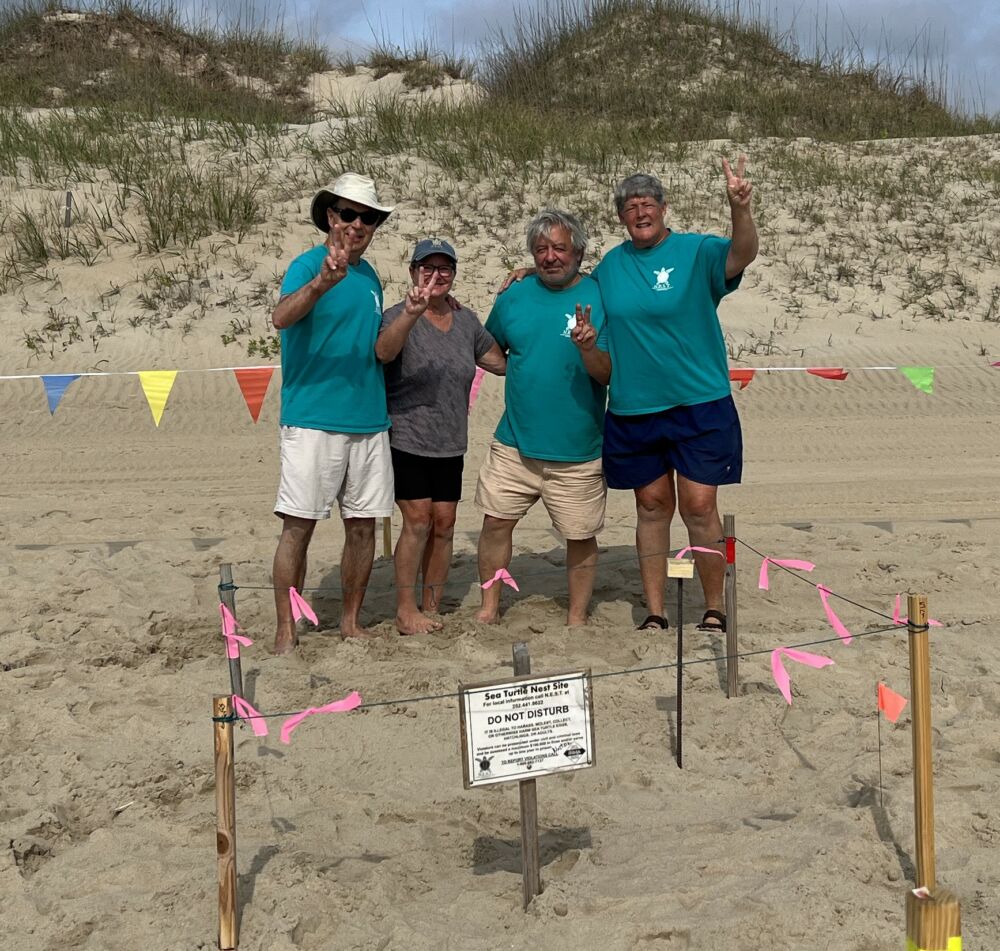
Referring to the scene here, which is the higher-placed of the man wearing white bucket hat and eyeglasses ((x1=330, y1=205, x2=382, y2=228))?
eyeglasses ((x1=330, y1=205, x2=382, y2=228))

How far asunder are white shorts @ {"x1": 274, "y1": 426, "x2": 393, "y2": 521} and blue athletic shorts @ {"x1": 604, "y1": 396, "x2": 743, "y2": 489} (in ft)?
3.15

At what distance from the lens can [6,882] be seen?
3023mm

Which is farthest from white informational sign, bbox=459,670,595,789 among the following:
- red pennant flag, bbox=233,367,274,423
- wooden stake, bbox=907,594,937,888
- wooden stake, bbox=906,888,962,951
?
red pennant flag, bbox=233,367,274,423

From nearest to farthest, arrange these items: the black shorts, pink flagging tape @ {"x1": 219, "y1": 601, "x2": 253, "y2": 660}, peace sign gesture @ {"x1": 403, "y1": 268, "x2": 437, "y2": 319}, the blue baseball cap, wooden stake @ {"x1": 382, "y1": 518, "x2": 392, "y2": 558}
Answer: pink flagging tape @ {"x1": 219, "y1": 601, "x2": 253, "y2": 660} < peace sign gesture @ {"x1": 403, "y1": 268, "x2": 437, "y2": 319} < the blue baseball cap < the black shorts < wooden stake @ {"x1": 382, "y1": 518, "x2": 392, "y2": 558}

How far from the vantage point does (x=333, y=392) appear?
4.45 meters

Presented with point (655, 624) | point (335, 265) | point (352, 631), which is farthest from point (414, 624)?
point (335, 265)

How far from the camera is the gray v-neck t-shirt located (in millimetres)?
4715

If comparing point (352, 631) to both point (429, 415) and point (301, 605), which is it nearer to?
point (301, 605)

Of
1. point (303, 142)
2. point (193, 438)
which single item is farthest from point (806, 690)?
point (303, 142)

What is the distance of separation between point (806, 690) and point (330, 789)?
180cm

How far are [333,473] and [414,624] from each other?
82cm

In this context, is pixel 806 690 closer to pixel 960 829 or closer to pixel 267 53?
pixel 960 829

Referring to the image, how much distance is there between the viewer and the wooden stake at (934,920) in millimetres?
1986

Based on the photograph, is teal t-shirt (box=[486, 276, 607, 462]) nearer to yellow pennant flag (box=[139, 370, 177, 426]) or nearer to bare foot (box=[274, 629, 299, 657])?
bare foot (box=[274, 629, 299, 657])
